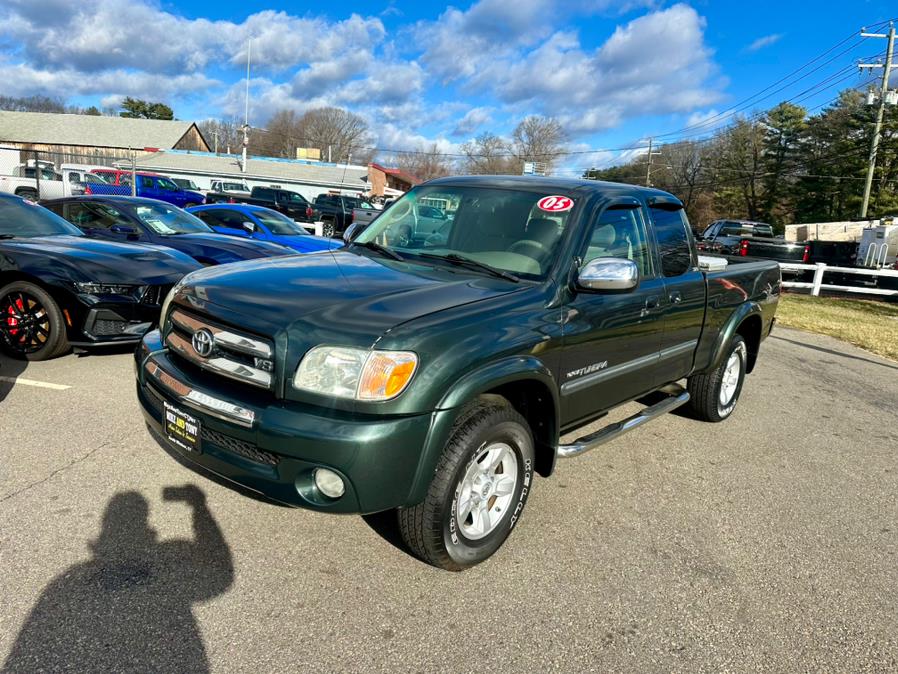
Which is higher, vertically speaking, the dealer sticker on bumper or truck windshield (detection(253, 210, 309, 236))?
truck windshield (detection(253, 210, 309, 236))

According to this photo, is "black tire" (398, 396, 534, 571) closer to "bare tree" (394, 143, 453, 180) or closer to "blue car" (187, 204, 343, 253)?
"blue car" (187, 204, 343, 253)

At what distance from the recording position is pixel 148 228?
8188mm

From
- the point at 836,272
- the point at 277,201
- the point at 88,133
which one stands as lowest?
the point at 836,272

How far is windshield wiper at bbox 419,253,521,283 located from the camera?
324 centimetres

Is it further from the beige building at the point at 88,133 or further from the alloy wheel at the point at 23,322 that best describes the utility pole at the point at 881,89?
the beige building at the point at 88,133

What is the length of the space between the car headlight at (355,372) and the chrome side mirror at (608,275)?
3.85 feet

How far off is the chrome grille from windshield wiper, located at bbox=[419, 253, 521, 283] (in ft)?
4.23

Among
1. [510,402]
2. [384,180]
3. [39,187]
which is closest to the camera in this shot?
[510,402]

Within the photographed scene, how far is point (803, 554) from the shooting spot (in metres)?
3.27

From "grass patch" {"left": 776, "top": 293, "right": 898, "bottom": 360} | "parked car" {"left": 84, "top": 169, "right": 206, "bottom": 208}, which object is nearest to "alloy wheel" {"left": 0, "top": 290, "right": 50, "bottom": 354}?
"grass patch" {"left": 776, "top": 293, "right": 898, "bottom": 360}

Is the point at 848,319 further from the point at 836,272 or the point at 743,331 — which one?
Result: the point at 743,331

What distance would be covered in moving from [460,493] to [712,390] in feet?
10.4

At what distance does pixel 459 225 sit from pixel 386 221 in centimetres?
67

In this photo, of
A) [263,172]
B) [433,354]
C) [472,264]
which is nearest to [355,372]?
[433,354]
